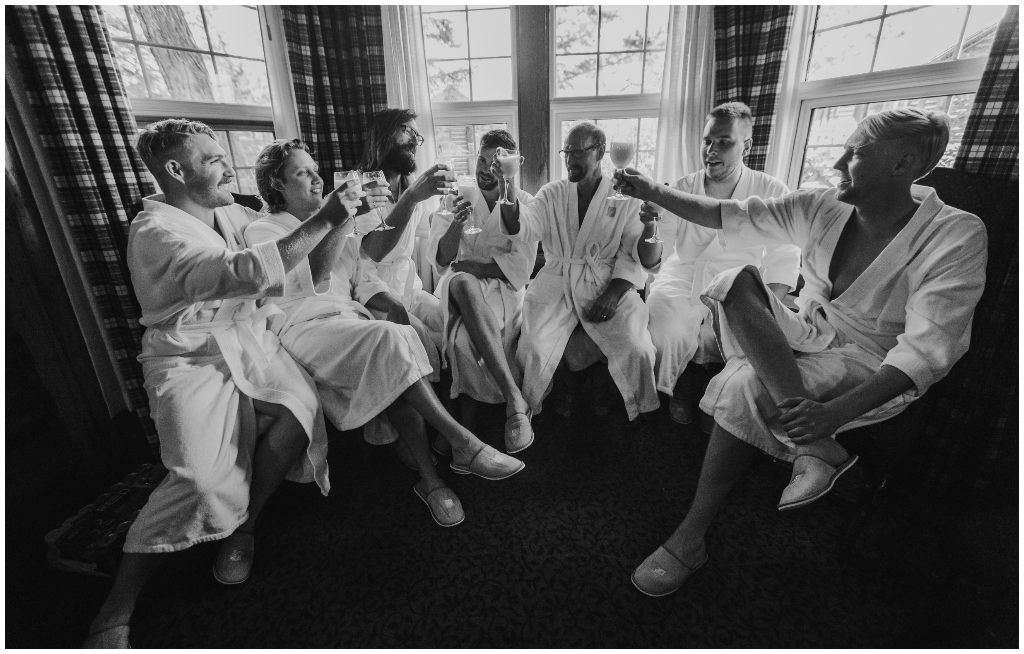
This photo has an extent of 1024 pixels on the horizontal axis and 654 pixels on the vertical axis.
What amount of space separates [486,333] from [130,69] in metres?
2.39

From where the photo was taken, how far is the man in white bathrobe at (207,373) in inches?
49.5

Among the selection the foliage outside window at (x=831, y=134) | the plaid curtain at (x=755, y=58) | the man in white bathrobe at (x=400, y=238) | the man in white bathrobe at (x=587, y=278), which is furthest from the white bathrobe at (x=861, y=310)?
the plaid curtain at (x=755, y=58)

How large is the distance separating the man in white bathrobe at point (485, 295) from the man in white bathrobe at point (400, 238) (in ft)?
0.40

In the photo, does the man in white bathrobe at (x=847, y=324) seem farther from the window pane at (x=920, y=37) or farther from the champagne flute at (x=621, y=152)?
the window pane at (x=920, y=37)

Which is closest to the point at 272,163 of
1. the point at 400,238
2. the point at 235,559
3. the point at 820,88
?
the point at 400,238

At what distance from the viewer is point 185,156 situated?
140cm

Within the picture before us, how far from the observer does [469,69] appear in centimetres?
312

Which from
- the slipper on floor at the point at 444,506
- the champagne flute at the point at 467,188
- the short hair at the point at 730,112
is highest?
the short hair at the point at 730,112

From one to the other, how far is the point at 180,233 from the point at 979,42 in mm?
3524

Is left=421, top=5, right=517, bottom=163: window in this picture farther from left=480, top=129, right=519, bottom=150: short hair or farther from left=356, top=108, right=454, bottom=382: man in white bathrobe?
left=480, top=129, right=519, bottom=150: short hair

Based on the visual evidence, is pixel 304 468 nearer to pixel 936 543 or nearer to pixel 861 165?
pixel 861 165

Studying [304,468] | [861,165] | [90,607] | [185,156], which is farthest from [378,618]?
[861,165]

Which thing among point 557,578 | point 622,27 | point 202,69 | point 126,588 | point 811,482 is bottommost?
point 557,578

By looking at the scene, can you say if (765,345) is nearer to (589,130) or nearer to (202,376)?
(589,130)
